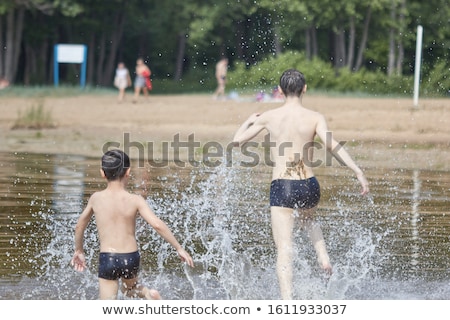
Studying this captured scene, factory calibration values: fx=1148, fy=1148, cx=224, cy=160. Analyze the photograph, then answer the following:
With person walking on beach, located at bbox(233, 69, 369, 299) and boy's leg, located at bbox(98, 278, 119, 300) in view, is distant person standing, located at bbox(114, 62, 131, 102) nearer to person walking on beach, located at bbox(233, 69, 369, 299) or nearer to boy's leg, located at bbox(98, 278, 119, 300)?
person walking on beach, located at bbox(233, 69, 369, 299)

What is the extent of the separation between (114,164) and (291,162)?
1452 mm

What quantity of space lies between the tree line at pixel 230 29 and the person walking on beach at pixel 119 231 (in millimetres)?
32768

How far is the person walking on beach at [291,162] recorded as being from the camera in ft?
26.0

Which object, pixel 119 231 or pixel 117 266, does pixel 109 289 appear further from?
pixel 119 231

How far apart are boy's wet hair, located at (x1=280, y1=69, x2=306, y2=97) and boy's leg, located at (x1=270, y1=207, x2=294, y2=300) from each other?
0.83m

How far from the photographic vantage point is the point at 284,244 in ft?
26.0

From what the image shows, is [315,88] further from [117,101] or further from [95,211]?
[95,211]

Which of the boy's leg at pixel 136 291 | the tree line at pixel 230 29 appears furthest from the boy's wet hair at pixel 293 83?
the tree line at pixel 230 29

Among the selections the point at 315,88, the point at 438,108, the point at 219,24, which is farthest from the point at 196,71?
the point at 438,108

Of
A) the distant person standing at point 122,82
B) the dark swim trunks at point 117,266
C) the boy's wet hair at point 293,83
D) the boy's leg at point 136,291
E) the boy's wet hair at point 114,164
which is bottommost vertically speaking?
the boy's leg at point 136,291

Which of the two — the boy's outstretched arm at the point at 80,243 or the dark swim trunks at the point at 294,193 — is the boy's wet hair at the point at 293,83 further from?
the boy's outstretched arm at the point at 80,243

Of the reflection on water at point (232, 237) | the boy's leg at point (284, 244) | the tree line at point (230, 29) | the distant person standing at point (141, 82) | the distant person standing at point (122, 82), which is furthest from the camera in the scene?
the tree line at point (230, 29)

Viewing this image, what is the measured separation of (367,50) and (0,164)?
Result: 33.1 meters

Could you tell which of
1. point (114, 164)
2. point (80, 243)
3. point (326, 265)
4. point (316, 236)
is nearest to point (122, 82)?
point (316, 236)
